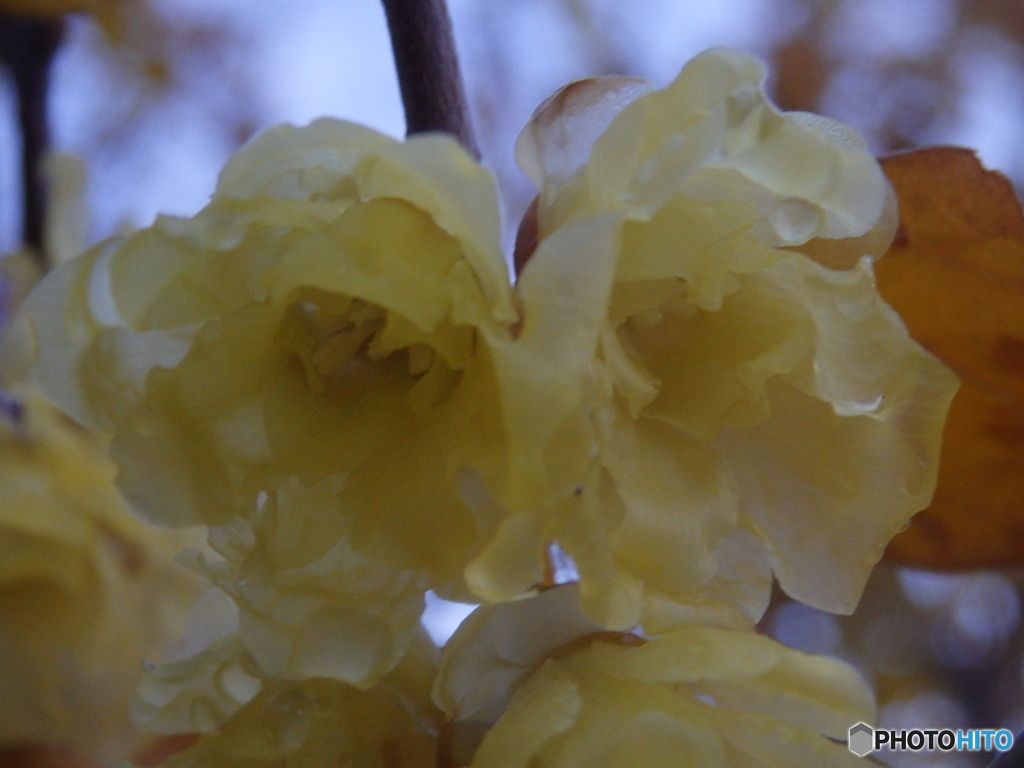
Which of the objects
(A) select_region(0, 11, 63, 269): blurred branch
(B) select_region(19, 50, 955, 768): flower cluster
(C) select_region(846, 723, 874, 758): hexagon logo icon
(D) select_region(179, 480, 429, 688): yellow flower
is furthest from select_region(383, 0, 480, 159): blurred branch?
(A) select_region(0, 11, 63, 269): blurred branch

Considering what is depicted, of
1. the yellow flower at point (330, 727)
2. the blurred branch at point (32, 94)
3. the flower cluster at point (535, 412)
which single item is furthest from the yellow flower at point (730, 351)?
the blurred branch at point (32, 94)

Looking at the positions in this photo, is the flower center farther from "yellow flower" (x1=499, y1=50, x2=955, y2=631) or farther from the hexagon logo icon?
the hexagon logo icon

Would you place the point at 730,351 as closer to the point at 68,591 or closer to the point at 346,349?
the point at 346,349

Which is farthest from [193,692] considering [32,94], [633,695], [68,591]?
[32,94]

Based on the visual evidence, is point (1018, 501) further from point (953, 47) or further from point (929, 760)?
point (953, 47)

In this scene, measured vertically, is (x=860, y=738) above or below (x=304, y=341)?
below

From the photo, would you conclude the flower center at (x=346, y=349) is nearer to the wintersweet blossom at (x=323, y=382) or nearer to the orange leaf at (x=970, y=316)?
the wintersweet blossom at (x=323, y=382)

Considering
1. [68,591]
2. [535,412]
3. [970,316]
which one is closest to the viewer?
[535,412]

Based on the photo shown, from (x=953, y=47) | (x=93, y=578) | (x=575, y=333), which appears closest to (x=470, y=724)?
(x=575, y=333)
